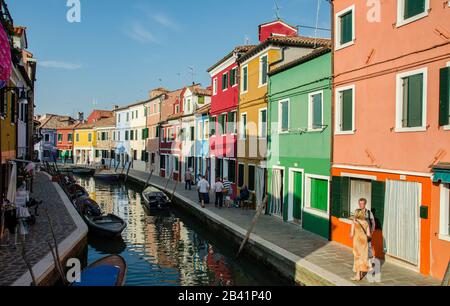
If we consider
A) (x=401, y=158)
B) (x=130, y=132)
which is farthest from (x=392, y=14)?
(x=130, y=132)

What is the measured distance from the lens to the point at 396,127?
437 inches

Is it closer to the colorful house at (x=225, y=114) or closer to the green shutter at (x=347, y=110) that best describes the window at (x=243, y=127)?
the colorful house at (x=225, y=114)

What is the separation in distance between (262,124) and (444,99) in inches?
457

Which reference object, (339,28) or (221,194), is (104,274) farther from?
(221,194)

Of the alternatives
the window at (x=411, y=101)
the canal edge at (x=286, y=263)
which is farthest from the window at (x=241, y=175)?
the window at (x=411, y=101)

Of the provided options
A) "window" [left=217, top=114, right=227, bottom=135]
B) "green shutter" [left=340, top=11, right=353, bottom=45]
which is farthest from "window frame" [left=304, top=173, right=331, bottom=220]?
"window" [left=217, top=114, right=227, bottom=135]

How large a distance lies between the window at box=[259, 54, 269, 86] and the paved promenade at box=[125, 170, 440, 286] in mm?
6553

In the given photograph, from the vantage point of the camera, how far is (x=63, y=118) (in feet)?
272

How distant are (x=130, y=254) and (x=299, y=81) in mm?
9240

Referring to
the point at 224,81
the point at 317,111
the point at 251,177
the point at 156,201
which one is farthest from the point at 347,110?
the point at 156,201

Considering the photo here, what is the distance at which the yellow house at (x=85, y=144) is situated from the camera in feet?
230
